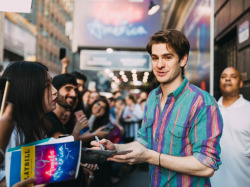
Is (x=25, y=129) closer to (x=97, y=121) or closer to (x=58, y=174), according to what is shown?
(x=58, y=174)

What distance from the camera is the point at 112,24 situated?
862 centimetres

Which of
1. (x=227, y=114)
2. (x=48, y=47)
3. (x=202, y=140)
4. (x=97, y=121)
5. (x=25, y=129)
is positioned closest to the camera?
(x=25, y=129)

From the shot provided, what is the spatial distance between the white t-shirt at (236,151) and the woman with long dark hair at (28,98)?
2411mm

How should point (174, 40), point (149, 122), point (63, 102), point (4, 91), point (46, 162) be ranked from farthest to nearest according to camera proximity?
point (63, 102), point (149, 122), point (174, 40), point (46, 162), point (4, 91)

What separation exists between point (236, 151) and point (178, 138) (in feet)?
5.70

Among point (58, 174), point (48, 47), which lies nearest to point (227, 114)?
point (58, 174)

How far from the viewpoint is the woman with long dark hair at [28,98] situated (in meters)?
1.47

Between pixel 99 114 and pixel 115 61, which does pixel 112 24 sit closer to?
pixel 115 61

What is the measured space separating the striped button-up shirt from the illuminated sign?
672cm

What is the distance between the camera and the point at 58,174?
1.34 m

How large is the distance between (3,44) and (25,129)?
25302mm

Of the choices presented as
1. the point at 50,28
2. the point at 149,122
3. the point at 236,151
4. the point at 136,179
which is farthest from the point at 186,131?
the point at 50,28

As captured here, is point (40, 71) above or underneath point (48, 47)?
underneath

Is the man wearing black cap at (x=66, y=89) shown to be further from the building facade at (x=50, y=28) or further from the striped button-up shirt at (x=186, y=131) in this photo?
the building facade at (x=50, y=28)
